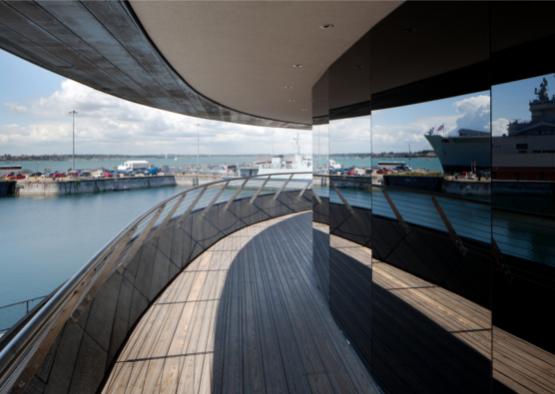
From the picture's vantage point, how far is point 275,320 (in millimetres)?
2969

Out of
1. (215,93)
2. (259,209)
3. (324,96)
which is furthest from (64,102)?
(324,96)

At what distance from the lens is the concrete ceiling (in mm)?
2023

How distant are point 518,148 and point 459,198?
28 centimetres

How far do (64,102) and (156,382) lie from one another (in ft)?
79.6

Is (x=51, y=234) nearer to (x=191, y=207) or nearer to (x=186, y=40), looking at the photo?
(x=191, y=207)

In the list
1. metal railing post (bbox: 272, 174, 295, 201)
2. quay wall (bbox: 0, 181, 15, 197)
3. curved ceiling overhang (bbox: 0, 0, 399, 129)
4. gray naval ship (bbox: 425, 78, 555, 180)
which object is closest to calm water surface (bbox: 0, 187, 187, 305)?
quay wall (bbox: 0, 181, 15, 197)

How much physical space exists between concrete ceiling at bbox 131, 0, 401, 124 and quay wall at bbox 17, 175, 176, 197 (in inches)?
499

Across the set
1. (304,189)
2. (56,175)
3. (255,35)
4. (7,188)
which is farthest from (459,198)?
(56,175)

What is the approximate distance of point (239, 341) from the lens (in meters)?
2.61

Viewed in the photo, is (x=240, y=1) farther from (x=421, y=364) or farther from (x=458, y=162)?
(x=421, y=364)

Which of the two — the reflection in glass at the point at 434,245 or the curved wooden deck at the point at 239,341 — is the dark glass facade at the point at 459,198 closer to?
the reflection in glass at the point at 434,245

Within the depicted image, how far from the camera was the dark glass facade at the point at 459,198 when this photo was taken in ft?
2.93

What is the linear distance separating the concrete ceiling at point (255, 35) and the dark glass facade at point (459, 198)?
25 centimetres

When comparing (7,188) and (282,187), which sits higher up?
(282,187)
